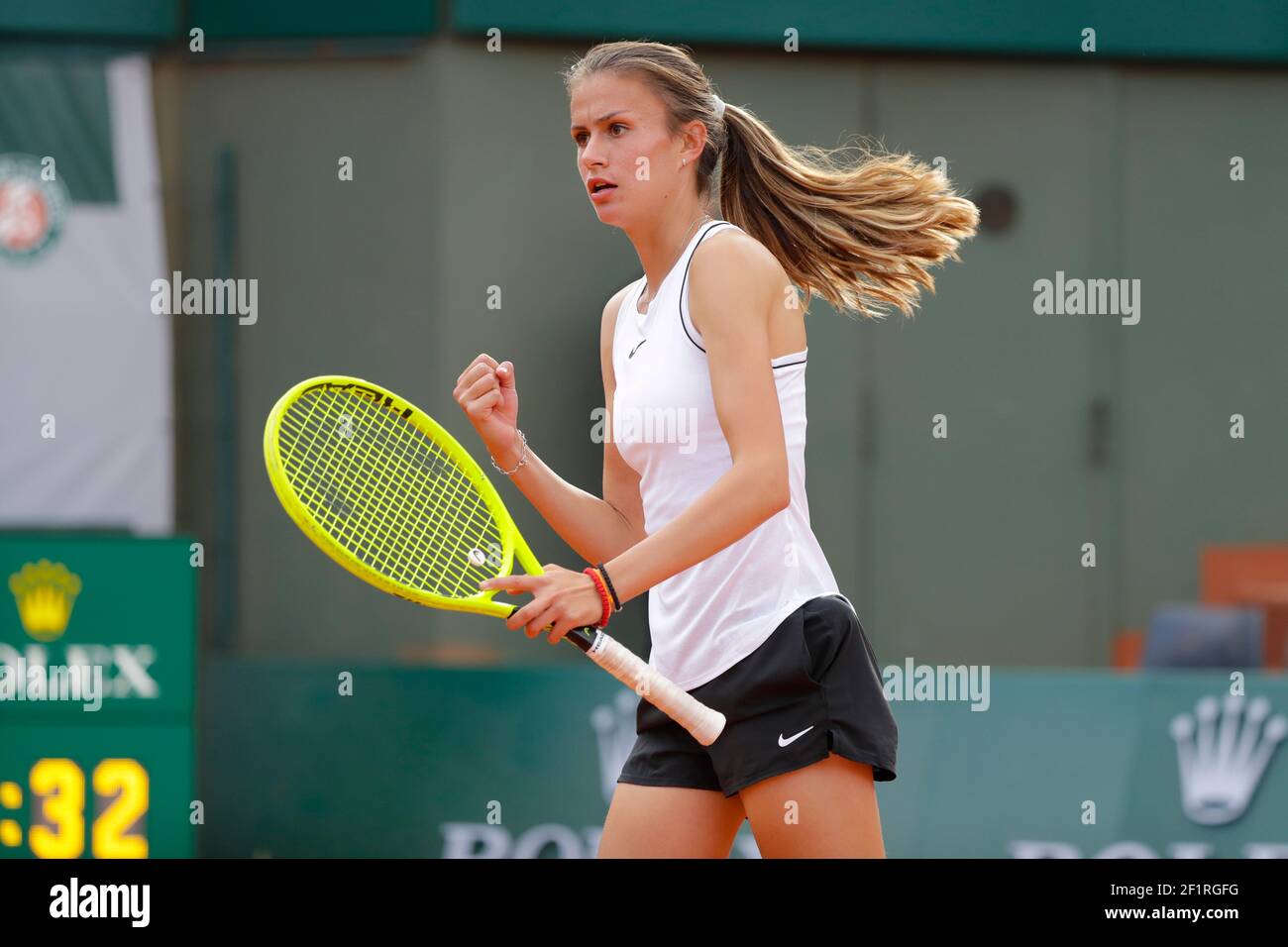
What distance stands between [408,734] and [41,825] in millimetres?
1094

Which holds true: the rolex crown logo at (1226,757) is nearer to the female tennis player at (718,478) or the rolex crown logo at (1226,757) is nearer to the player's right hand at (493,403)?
the female tennis player at (718,478)

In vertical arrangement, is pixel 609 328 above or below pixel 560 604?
above

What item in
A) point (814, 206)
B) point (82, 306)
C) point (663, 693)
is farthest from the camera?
point (82, 306)

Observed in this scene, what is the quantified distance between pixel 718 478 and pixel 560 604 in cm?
30

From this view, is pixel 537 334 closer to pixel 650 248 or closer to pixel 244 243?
pixel 244 243

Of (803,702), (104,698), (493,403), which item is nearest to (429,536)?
(493,403)

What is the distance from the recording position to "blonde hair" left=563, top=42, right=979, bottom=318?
A: 269 centimetres

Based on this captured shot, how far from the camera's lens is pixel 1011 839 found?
5.14m

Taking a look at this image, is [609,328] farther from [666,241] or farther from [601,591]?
[601,591]

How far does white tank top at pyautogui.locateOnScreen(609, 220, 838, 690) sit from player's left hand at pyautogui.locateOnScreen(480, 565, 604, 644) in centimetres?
22

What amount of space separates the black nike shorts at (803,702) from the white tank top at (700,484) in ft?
0.09

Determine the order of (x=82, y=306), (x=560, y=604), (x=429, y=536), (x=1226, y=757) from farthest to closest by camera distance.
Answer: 1. (x=82, y=306)
2. (x=1226, y=757)
3. (x=429, y=536)
4. (x=560, y=604)

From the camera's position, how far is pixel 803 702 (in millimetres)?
2455

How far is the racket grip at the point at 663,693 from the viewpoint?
95.7 inches
